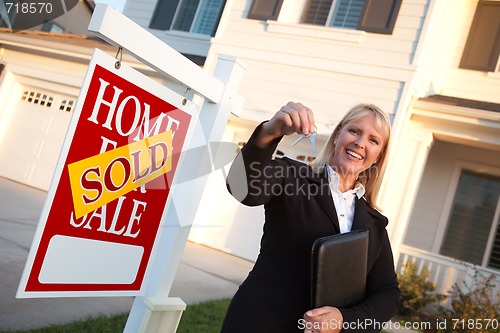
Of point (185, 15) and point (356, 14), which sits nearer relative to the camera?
point (356, 14)

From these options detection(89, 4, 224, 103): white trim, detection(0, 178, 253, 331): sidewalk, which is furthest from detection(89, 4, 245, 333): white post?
detection(0, 178, 253, 331): sidewalk

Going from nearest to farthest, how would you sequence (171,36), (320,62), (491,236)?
(320,62), (491,236), (171,36)

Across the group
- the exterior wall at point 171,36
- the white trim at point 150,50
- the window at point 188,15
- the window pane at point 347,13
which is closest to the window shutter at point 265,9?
the window pane at point 347,13

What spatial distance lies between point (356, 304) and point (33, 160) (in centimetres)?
1071

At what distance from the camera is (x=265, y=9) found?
8.43 metres

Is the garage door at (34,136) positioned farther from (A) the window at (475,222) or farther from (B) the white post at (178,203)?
(B) the white post at (178,203)

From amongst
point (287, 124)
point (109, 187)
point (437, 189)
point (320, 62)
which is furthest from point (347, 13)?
point (287, 124)

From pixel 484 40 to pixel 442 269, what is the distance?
422 cm

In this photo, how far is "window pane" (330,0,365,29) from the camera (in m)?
8.60

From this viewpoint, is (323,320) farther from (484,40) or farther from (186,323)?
(484,40)

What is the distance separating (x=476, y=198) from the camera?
8.34 metres

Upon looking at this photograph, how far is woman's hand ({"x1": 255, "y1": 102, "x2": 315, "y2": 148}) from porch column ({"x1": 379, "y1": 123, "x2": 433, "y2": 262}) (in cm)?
628

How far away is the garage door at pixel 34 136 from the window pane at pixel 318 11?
18.6 ft

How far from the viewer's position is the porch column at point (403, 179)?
7277mm
